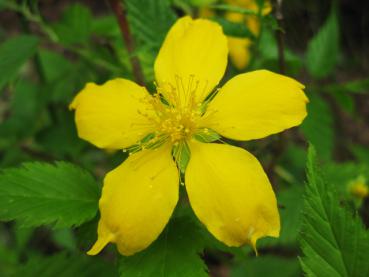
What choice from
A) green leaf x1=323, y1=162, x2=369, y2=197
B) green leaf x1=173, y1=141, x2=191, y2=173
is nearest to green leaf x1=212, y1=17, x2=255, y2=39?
green leaf x1=173, y1=141, x2=191, y2=173

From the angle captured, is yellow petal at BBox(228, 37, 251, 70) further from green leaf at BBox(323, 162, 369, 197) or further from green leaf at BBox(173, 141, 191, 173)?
green leaf at BBox(173, 141, 191, 173)

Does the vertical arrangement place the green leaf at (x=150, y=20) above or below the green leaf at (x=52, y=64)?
above

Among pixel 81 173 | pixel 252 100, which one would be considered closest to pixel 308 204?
pixel 252 100

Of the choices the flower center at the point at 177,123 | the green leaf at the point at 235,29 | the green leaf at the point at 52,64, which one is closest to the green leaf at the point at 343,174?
the green leaf at the point at 235,29

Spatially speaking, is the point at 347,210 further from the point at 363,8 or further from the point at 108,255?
the point at 363,8

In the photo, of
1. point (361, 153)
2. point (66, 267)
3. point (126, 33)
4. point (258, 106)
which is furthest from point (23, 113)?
point (361, 153)

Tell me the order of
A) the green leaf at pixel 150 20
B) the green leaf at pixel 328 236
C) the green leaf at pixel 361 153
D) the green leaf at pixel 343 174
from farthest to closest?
the green leaf at pixel 361 153
the green leaf at pixel 343 174
the green leaf at pixel 150 20
the green leaf at pixel 328 236

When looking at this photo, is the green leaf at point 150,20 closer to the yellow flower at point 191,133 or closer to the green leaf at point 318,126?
the yellow flower at point 191,133

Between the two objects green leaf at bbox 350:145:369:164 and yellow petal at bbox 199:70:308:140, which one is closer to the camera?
yellow petal at bbox 199:70:308:140
